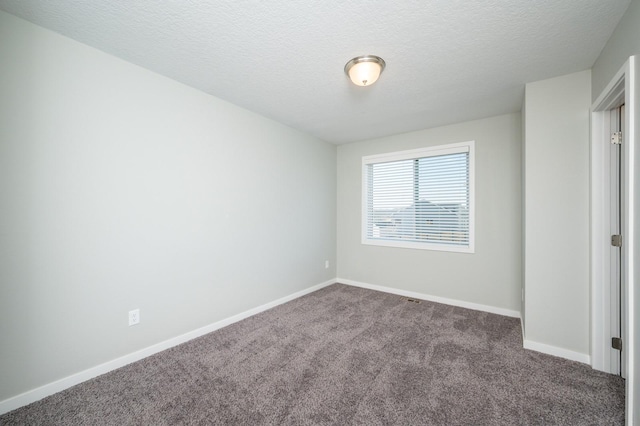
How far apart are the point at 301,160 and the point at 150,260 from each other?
2338mm

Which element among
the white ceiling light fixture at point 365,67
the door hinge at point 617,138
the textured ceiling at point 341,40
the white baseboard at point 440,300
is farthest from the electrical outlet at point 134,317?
the door hinge at point 617,138

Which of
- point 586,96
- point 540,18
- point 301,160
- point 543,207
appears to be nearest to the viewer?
point 540,18

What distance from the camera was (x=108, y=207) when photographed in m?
2.02

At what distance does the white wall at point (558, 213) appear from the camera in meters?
2.18

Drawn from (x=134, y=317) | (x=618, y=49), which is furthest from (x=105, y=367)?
(x=618, y=49)

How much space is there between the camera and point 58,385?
179 centimetres

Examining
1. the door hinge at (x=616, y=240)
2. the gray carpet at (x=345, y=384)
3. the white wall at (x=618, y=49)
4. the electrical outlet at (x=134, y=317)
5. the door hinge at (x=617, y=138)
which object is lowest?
the gray carpet at (x=345, y=384)

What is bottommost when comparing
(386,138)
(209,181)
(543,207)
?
(543,207)

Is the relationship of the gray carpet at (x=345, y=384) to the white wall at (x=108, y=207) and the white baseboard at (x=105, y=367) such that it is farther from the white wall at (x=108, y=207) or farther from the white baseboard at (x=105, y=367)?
the white wall at (x=108, y=207)

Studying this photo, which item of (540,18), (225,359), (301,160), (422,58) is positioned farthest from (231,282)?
(540,18)

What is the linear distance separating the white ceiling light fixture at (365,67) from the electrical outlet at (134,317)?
8.61ft

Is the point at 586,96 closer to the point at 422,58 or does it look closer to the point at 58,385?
the point at 422,58

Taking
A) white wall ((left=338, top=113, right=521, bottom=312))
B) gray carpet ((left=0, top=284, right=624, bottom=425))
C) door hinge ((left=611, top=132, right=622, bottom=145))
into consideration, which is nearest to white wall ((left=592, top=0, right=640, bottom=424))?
gray carpet ((left=0, top=284, right=624, bottom=425))

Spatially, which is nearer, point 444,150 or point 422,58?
point 422,58
